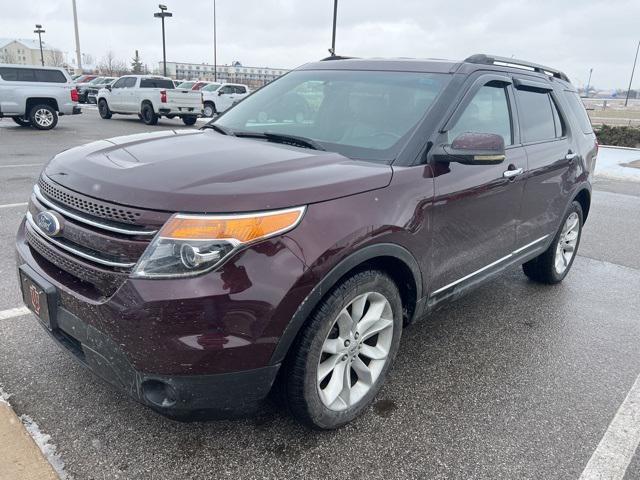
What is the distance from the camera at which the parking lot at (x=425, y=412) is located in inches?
91.0

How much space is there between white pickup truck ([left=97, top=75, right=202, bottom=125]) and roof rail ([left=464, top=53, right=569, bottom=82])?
16.7 meters

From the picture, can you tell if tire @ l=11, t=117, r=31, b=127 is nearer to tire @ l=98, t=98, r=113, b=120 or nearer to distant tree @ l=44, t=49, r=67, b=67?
tire @ l=98, t=98, r=113, b=120

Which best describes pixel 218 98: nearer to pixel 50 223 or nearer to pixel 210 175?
pixel 50 223

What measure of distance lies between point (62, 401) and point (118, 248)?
3.61ft

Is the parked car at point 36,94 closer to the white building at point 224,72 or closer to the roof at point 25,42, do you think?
the white building at point 224,72

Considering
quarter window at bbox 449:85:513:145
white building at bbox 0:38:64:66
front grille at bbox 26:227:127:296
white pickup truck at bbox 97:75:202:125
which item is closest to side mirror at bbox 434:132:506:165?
quarter window at bbox 449:85:513:145

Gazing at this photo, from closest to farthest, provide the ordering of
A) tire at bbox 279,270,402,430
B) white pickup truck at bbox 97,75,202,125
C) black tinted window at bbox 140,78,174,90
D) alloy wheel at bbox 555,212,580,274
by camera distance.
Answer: tire at bbox 279,270,402,430 < alloy wheel at bbox 555,212,580,274 < white pickup truck at bbox 97,75,202,125 < black tinted window at bbox 140,78,174,90

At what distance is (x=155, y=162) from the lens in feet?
7.72

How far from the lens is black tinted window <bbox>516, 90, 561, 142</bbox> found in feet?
12.2

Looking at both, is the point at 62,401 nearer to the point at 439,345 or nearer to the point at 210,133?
the point at 210,133

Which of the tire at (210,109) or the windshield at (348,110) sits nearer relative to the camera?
the windshield at (348,110)

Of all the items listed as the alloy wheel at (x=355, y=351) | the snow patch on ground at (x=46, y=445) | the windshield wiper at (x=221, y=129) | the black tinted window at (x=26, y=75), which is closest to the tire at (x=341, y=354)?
the alloy wheel at (x=355, y=351)

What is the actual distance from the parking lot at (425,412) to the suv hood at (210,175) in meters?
1.13

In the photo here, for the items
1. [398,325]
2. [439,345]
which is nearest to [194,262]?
[398,325]
